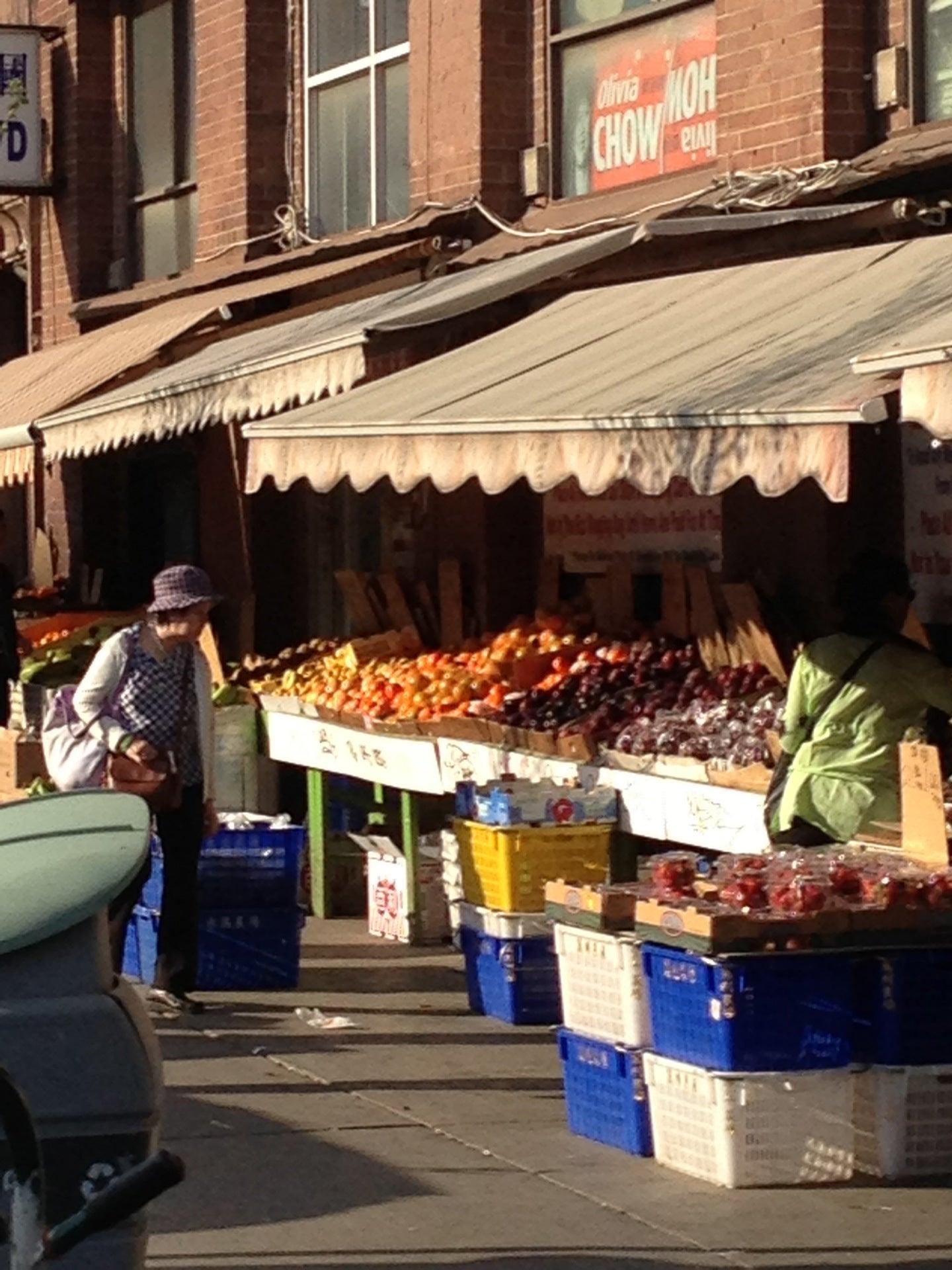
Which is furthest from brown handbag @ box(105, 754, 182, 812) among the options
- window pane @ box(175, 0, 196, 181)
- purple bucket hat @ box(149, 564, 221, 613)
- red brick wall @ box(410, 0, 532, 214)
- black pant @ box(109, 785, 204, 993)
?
window pane @ box(175, 0, 196, 181)

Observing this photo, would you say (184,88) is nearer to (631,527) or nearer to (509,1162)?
(631,527)

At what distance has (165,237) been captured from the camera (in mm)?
20156

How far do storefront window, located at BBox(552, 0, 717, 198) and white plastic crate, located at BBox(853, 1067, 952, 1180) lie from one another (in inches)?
253

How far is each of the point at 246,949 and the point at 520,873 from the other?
1745mm

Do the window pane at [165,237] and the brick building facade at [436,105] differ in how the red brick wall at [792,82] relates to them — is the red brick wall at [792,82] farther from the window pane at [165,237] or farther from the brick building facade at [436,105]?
the window pane at [165,237]

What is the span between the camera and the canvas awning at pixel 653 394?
8594mm

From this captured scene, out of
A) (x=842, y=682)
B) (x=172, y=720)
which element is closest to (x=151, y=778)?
(x=172, y=720)

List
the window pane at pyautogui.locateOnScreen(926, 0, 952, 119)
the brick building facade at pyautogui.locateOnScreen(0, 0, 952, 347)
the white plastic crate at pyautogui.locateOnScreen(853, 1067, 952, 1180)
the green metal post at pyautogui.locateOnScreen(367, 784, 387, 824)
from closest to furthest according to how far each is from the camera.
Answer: the white plastic crate at pyautogui.locateOnScreen(853, 1067, 952, 1180) < the window pane at pyautogui.locateOnScreen(926, 0, 952, 119) < the brick building facade at pyautogui.locateOnScreen(0, 0, 952, 347) < the green metal post at pyautogui.locateOnScreen(367, 784, 387, 824)

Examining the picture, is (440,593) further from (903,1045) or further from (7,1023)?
(7,1023)

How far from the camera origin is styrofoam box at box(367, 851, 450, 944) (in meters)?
12.8

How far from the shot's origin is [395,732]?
12.8 m

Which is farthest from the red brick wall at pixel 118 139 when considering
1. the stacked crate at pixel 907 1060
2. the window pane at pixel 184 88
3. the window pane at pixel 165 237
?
the stacked crate at pixel 907 1060

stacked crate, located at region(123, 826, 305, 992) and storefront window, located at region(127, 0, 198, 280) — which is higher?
storefront window, located at region(127, 0, 198, 280)

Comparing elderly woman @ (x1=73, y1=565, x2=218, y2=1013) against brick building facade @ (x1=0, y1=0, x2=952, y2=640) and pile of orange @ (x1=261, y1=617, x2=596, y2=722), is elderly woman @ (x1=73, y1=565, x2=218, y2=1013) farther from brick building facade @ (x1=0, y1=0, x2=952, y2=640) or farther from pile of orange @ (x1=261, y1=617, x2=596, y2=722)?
brick building facade @ (x1=0, y1=0, x2=952, y2=640)
